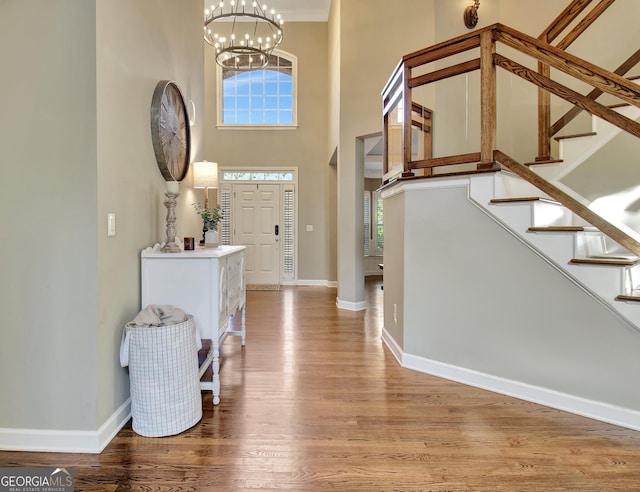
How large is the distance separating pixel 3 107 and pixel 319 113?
6.33 metres

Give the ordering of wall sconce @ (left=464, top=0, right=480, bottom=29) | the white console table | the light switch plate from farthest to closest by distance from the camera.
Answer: wall sconce @ (left=464, top=0, right=480, bottom=29) → the white console table → the light switch plate

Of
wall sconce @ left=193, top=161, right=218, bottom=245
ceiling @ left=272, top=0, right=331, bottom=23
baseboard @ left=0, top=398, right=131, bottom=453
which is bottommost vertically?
A: baseboard @ left=0, top=398, right=131, bottom=453

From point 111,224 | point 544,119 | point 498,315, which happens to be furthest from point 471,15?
point 111,224

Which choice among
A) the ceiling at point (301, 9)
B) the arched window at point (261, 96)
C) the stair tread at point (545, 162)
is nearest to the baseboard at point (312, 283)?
the arched window at point (261, 96)

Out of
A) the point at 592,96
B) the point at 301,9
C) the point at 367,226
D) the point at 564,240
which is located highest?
the point at 301,9

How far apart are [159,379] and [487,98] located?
2.79 meters

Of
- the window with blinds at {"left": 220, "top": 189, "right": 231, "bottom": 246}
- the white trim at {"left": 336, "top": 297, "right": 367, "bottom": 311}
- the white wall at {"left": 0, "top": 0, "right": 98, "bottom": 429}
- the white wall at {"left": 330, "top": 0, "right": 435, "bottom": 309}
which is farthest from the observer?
the window with blinds at {"left": 220, "top": 189, "right": 231, "bottom": 246}

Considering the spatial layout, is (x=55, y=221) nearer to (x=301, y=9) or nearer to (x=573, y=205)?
(x=573, y=205)

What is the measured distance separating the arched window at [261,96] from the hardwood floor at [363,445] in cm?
608

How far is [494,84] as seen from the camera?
267 centimetres

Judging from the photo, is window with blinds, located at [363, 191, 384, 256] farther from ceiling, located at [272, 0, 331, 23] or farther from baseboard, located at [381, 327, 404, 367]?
baseboard, located at [381, 327, 404, 367]

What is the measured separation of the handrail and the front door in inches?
187

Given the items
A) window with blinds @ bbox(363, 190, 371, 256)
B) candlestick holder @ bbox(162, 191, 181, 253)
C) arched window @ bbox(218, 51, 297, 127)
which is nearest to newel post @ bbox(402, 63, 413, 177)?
candlestick holder @ bbox(162, 191, 181, 253)

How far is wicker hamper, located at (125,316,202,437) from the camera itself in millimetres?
2031
